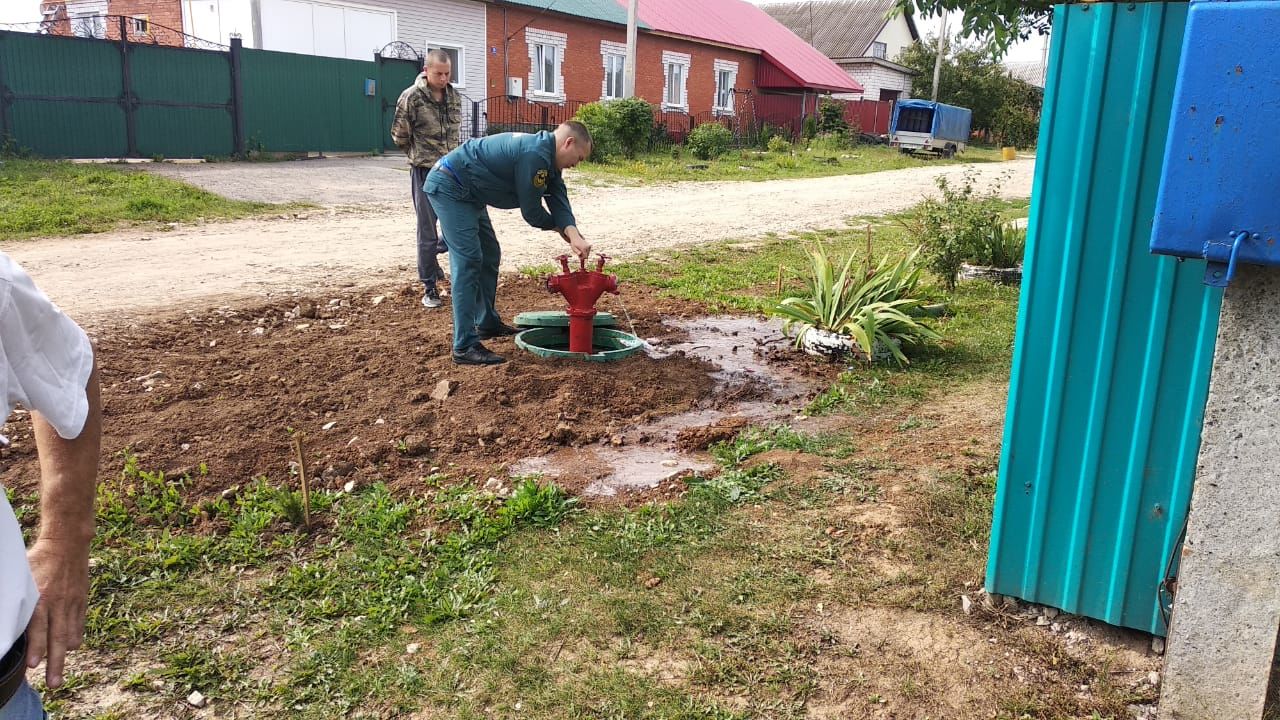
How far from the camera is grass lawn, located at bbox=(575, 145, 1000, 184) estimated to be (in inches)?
827

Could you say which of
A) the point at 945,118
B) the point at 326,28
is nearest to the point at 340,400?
the point at 326,28

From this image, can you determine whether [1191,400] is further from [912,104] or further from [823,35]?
[823,35]

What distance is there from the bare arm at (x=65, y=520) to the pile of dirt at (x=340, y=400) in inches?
103

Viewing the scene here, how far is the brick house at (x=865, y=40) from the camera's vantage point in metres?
47.5

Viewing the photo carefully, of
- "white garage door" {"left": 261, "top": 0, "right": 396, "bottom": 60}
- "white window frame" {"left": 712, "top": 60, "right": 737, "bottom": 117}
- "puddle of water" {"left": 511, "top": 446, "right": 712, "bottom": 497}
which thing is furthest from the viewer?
"white window frame" {"left": 712, "top": 60, "right": 737, "bottom": 117}

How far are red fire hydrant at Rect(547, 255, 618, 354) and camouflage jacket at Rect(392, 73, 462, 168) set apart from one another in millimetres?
2430

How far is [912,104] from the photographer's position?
3534 centimetres

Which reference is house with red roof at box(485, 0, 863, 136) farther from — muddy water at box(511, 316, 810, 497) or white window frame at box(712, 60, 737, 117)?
muddy water at box(511, 316, 810, 497)

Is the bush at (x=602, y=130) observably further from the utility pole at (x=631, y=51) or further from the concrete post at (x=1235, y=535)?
the concrete post at (x=1235, y=535)

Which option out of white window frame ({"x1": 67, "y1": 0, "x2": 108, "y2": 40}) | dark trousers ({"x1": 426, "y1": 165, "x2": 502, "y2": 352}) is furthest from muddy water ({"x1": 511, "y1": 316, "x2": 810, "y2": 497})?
white window frame ({"x1": 67, "y1": 0, "x2": 108, "y2": 40})

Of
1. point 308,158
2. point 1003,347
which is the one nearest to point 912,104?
point 308,158

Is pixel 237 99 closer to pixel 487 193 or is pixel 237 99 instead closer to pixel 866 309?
pixel 487 193

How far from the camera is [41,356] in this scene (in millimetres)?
1532

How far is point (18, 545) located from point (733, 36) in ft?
122
